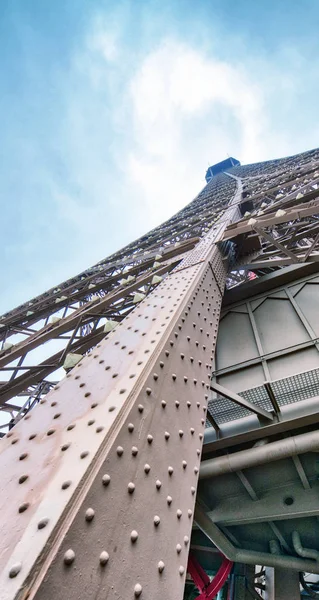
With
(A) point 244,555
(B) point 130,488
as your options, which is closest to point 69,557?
(B) point 130,488

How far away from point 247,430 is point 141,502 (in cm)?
262

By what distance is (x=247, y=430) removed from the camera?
12.0 feet

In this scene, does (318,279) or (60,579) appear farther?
(318,279)

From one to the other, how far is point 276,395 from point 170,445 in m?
2.30

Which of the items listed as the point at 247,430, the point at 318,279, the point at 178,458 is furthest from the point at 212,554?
the point at 178,458

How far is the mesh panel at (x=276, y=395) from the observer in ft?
11.5

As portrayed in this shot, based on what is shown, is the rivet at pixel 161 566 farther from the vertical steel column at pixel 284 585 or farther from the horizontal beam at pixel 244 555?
the vertical steel column at pixel 284 585

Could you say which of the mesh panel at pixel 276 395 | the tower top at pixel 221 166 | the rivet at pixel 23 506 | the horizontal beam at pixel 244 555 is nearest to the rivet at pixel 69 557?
the rivet at pixel 23 506

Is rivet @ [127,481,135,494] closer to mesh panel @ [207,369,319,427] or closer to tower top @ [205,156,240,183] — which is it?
mesh panel @ [207,369,319,427]

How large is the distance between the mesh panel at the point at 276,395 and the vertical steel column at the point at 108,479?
5.09 ft

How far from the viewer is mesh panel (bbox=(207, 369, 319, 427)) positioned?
3518 millimetres

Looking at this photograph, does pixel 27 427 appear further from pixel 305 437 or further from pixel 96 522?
pixel 305 437

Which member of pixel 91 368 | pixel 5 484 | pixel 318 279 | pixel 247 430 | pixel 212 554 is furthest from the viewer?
pixel 212 554

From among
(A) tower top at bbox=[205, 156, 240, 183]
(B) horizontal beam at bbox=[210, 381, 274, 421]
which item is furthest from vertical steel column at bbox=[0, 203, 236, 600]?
(A) tower top at bbox=[205, 156, 240, 183]
